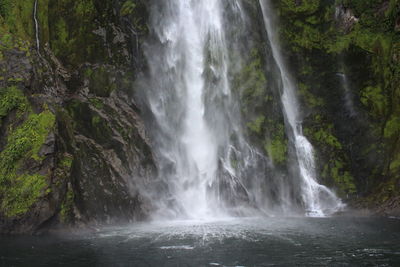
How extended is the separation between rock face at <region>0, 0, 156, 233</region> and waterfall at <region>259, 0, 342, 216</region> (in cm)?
777

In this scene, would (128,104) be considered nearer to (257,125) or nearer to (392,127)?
(257,125)

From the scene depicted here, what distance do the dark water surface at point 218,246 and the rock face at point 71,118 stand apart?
168 centimetres

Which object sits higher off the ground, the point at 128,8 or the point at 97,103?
the point at 128,8

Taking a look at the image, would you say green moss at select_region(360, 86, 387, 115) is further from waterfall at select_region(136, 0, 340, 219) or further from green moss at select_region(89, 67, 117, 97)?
green moss at select_region(89, 67, 117, 97)

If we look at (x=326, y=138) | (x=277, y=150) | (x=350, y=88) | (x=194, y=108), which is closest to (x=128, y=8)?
(x=194, y=108)

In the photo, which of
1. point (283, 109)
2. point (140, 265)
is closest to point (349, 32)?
point (283, 109)

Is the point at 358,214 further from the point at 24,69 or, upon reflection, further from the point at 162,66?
the point at 24,69

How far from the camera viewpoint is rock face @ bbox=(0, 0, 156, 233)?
16.4m

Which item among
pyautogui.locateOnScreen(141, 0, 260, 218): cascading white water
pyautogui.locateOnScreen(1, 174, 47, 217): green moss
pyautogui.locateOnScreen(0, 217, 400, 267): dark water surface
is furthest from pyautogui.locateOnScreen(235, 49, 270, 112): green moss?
pyautogui.locateOnScreen(1, 174, 47, 217): green moss

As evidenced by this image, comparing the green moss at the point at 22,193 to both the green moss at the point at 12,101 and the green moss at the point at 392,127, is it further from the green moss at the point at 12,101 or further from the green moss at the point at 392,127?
the green moss at the point at 392,127

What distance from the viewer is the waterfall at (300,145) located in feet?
72.6

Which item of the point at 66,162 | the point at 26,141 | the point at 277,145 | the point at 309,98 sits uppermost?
the point at 309,98

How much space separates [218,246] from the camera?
12.7 metres

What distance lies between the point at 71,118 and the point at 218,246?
10.3 m
